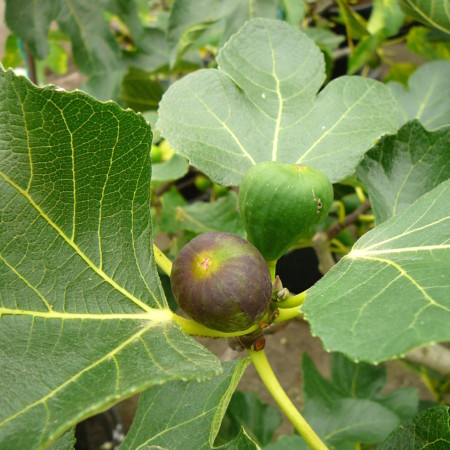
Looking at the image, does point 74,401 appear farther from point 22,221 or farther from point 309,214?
point 309,214

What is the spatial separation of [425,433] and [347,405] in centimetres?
60

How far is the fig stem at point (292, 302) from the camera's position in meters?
0.67

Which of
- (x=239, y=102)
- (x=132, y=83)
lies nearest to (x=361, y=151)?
(x=239, y=102)

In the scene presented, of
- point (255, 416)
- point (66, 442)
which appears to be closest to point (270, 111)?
point (66, 442)

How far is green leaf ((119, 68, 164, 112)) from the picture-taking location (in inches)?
69.4

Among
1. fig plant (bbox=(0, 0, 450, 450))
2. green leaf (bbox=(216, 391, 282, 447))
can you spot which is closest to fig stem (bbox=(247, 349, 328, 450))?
fig plant (bbox=(0, 0, 450, 450))

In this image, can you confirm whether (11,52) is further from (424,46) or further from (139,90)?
(424,46)

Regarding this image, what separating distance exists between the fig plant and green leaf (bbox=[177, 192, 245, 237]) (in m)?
0.44

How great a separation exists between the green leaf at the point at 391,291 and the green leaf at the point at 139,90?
1.28 m

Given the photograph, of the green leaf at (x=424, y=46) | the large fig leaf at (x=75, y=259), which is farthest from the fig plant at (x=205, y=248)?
the green leaf at (x=424, y=46)

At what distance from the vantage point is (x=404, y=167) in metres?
0.84

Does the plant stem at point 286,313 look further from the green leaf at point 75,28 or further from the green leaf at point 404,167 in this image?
the green leaf at point 75,28

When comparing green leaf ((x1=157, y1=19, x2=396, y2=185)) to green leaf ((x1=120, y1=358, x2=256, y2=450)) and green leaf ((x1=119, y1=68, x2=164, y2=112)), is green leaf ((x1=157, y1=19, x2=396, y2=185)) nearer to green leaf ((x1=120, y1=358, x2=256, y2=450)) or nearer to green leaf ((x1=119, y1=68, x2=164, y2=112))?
green leaf ((x1=120, y1=358, x2=256, y2=450))

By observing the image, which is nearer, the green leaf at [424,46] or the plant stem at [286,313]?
the plant stem at [286,313]
